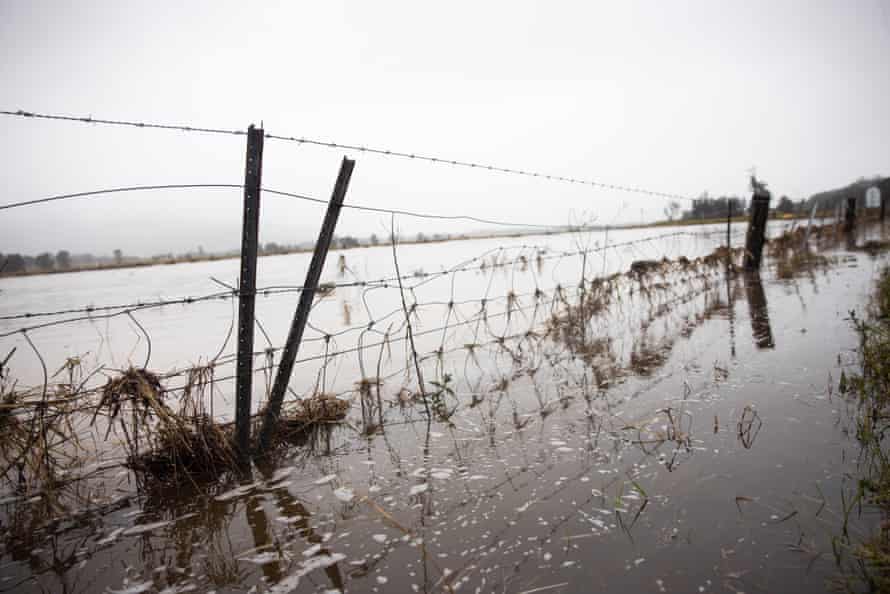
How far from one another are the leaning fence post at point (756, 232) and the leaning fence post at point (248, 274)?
1177cm

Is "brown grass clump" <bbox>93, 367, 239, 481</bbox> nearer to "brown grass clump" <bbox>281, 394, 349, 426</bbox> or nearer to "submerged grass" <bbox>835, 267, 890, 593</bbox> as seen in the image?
"brown grass clump" <bbox>281, 394, 349, 426</bbox>

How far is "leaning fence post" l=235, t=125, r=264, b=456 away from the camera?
296 cm

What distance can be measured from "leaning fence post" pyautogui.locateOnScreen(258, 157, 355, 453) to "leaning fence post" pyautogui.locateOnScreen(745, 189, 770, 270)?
1114cm

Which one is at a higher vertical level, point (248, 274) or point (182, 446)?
point (248, 274)

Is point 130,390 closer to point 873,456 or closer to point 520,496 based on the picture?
point 520,496

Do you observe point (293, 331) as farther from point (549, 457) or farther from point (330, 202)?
point (549, 457)

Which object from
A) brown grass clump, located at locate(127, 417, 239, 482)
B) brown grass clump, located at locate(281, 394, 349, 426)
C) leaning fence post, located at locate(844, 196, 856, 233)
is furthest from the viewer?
leaning fence post, located at locate(844, 196, 856, 233)

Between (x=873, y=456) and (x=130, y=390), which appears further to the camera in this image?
(x=130, y=390)

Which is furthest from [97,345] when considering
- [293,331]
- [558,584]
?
[558,584]

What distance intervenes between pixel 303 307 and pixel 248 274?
0.48 metres

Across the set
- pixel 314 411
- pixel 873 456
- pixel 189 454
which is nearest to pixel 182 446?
pixel 189 454

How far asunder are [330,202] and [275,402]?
153cm

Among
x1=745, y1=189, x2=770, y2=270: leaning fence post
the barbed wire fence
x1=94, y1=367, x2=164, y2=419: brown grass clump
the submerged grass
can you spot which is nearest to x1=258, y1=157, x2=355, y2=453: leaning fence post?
the barbed wire fence

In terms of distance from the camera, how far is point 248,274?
306 cm
